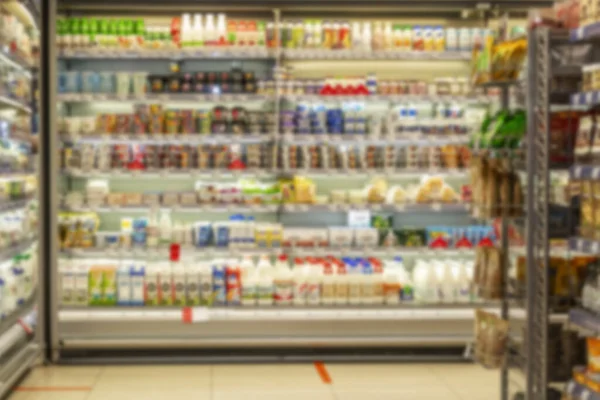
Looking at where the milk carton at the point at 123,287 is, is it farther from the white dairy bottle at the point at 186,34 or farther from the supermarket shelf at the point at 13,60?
the white dairy bottle at the point at 186,34

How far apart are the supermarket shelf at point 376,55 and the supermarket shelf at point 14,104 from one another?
1.99 meters

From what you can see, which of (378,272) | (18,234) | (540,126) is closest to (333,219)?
(378,272)

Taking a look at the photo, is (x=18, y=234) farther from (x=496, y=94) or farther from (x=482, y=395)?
(x=496, y=94)

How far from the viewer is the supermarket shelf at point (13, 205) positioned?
5.78 metres

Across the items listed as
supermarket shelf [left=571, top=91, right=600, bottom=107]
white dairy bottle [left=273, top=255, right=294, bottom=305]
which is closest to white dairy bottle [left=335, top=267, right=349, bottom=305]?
white dairy bottle [left=273, top=255, right=294, bottom=305]

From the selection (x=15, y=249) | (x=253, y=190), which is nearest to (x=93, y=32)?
(x=253, y=190)

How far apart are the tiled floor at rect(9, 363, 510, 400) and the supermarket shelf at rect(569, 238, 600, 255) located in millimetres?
2367

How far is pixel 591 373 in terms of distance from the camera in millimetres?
4137

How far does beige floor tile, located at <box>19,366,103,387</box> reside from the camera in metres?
6.72

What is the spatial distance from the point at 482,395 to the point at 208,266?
2362 millimetres

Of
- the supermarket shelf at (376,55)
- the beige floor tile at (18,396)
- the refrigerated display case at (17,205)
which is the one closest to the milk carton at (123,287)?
the refrigerated display case at (17,205)

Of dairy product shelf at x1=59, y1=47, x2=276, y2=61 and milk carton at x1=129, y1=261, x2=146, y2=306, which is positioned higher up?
dairy product shelf at x1=59, y1=47, x2=276, y2=61

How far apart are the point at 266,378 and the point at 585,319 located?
318 cm

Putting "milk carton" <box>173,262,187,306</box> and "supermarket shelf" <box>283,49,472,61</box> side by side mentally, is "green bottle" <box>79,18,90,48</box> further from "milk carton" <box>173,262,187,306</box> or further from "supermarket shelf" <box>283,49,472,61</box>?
"milk carton" <box>173,262,187,306</box>
